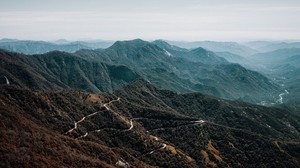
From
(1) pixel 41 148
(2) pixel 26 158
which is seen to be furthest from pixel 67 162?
(2) pixel 26 158

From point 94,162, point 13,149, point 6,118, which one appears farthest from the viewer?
point 6,118

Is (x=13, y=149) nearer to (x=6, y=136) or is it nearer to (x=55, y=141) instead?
(x=6, y=136)

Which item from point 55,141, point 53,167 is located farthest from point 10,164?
point 55,141

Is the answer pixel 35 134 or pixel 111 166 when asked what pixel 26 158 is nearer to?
pixel 35 134

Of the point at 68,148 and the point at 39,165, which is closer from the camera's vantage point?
the point at 39,165

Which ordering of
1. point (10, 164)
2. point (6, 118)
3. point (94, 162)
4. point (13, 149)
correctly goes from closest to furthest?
1. point (10, 164)
2. point (13, 149)
3. point (94, 162)
4. point (6, 118)

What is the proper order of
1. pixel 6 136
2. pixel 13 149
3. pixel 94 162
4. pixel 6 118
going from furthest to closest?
pixel 6 118, pixel 94 162, pixel 6 136, pixel 13 149

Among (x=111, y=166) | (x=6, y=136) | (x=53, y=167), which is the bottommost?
(x=111, y=166)

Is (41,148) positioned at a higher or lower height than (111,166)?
higher

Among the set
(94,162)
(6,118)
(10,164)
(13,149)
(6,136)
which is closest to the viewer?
(10,164)
